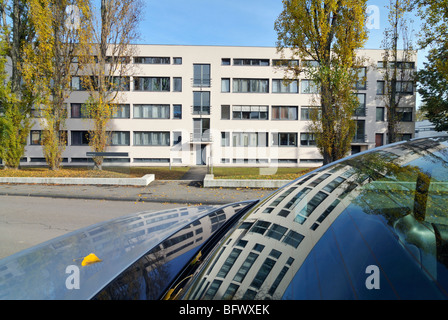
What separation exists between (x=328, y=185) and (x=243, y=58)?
3688 cm

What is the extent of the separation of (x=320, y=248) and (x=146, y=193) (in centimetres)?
1045

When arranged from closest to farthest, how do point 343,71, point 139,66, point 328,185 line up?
point 328,185 < point 343,71 < point 139,66

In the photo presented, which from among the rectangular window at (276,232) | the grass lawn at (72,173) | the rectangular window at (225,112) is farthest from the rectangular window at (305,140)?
the rectangular window at (276,232)

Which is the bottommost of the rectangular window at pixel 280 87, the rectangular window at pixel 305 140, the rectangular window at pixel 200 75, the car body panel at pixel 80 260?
the car body panel at pixel 80 260

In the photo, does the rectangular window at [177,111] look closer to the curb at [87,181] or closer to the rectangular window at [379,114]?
the curb at [87,181]

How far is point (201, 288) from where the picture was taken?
1.23 m

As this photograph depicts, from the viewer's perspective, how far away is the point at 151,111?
3562 cm

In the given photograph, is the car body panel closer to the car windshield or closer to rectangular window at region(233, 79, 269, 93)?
the car windshield

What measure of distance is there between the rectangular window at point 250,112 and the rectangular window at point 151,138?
925 centimetres

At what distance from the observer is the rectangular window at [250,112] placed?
3581 centimetres

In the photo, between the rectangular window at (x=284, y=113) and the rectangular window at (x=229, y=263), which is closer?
the rectangular window at (x=229, y=263)

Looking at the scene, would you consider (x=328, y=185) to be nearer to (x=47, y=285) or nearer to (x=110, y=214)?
(x=47, y=285)

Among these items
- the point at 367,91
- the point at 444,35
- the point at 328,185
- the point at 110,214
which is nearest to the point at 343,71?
the point at 444,35

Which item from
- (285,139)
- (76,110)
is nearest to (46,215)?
(285,139)
